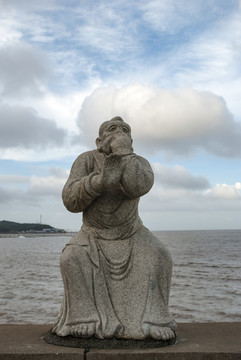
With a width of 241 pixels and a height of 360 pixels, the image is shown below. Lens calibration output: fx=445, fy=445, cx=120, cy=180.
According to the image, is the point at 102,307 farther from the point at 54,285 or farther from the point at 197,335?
the point at 54,285

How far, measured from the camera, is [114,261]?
499 centimetres

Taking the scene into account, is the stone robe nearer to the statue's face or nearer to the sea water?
the statue's face

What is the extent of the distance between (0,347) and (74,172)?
2.12 m

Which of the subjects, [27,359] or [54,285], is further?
[54,285]

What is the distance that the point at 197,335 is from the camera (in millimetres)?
5125

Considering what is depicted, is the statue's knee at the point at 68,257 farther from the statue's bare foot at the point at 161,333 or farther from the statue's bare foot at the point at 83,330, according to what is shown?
the statue's bare foot at the point at 161,333

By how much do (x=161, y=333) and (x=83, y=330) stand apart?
2.66 ft

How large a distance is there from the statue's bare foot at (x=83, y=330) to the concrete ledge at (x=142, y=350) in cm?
17

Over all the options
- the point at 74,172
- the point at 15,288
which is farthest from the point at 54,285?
the point at 74,172

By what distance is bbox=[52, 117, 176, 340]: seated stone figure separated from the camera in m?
4.74

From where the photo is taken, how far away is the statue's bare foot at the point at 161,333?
4.59 meters

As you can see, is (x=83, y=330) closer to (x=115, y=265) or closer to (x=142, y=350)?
(x=142, y=350)

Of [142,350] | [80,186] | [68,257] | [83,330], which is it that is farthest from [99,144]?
[142,350]

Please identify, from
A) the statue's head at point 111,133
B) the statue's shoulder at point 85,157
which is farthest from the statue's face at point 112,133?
the statue's shoulder at point 85,157
